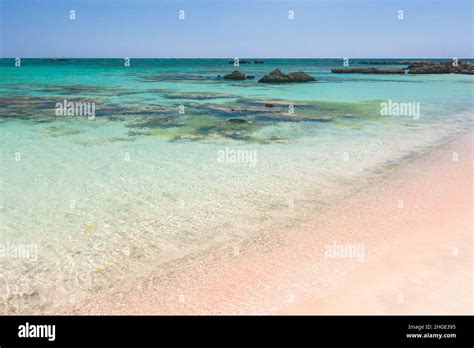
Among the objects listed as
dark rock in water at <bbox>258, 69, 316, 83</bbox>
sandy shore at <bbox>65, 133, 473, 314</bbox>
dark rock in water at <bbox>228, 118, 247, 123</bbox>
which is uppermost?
dark rock in water at <bbox>258, 69, 316, 83</bbox>

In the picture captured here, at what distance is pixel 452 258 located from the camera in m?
6.84

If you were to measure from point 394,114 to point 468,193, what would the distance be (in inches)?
679

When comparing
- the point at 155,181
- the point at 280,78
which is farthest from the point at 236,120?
the point at 280,78

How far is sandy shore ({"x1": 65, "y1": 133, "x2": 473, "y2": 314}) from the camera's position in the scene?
5.73 metres

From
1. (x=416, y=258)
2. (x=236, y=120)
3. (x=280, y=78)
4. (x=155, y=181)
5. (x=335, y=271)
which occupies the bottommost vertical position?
(x=335, y=271)

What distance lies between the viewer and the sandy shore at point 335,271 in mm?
5730

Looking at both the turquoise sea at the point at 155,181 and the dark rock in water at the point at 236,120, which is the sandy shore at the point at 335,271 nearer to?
the turquoise sea at the point at 155,181

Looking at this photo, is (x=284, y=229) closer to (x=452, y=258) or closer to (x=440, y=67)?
(x=452, y=258)

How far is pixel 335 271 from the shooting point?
22.0ft

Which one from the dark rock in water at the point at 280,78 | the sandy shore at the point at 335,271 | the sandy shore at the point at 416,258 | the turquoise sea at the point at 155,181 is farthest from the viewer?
the dark rock in water at the point at 280,78

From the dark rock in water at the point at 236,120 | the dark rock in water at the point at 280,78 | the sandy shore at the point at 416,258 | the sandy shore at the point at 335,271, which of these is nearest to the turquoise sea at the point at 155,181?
→ the dark rock in water at the point at 236,120

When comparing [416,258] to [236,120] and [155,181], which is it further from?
[236,120]

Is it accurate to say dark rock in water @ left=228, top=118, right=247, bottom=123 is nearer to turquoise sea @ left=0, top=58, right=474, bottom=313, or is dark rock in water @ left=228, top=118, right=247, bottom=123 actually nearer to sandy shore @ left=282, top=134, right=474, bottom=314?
turquoise sea @ left=0, top=58, right=474, bottom=313

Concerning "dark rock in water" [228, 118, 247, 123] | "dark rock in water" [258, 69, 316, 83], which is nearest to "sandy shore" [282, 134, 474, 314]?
"dark rock in water" [228, 118, 247, 123]
